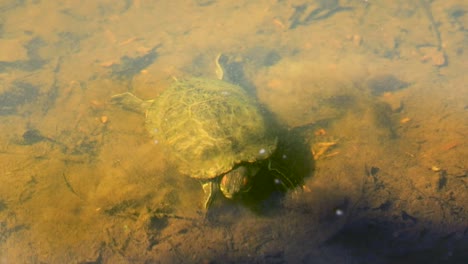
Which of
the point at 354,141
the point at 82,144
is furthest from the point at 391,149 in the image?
the point at 82,144

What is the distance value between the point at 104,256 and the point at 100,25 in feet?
20.4

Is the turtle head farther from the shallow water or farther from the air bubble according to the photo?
A: the air bubble

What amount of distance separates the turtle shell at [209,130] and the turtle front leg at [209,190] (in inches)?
5.9

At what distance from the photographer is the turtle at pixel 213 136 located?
10.2ft

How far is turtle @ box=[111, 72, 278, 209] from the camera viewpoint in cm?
312

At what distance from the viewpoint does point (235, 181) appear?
9.69ft

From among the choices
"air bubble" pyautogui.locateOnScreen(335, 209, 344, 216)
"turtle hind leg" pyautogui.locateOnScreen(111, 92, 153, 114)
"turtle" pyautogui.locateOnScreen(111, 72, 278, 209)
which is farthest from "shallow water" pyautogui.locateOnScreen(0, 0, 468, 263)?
"turtle" pyautogui.locateOnScreen(111, 72, 278, 209)

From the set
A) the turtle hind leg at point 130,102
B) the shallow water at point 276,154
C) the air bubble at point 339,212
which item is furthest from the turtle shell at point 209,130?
the air bubble at point 339,212

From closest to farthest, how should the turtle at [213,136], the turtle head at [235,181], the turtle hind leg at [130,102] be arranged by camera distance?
the turtle head at [235,181] → the turtle at [213,136] → the turtle hind leg at [130,102]

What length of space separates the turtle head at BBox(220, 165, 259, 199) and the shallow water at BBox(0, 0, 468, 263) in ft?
1.07

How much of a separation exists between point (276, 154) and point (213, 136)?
2.88 ft

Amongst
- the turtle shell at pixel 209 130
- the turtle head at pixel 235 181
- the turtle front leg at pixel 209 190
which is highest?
the turtle shell at pixel 209 130

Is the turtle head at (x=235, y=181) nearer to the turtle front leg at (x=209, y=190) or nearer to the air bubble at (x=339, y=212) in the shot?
the turtle front leg at (x=209, y=190)

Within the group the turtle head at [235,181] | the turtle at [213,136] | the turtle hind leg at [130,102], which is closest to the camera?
the turtle head at [235,181]
